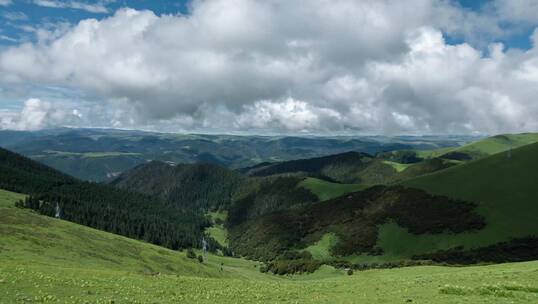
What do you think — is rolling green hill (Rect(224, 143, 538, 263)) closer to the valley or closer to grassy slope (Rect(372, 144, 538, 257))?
grassy slope (Rect(372, 144, 538, 257))

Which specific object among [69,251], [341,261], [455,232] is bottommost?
[341,261]

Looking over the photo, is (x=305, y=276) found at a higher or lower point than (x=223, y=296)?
lower

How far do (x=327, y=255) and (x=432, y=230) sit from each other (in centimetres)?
4746

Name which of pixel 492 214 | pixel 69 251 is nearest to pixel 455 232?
pixel 492 214

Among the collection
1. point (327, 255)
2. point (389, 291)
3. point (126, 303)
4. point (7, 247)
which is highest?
point (126, 303)

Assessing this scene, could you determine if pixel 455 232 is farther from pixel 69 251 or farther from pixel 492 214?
pixel 69 251

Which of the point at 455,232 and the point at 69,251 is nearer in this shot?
the point at 69,251

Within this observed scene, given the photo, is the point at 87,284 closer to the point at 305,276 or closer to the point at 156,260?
the point at 156,260

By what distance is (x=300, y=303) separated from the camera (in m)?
30.5

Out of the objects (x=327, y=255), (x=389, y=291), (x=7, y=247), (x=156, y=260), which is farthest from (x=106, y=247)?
(x=327, y=255)

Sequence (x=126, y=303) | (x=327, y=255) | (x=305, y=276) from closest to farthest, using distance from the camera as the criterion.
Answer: (x=126, y=303), (x=305, y=276), (x=327, y=255)

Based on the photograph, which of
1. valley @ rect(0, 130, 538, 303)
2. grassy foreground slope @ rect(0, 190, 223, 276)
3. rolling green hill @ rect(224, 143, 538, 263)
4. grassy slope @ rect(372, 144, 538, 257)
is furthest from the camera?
grassy slope @ rect(372, 144, 538, 257)

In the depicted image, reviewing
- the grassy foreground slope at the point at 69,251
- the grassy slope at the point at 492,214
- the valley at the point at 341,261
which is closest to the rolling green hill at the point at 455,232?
the grassy slope at the point at 492,214

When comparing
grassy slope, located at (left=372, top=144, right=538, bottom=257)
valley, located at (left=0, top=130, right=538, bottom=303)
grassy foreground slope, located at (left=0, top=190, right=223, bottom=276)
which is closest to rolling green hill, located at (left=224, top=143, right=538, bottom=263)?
grassy slope, located at (left=372, top=144, right=538, bottom=257)
